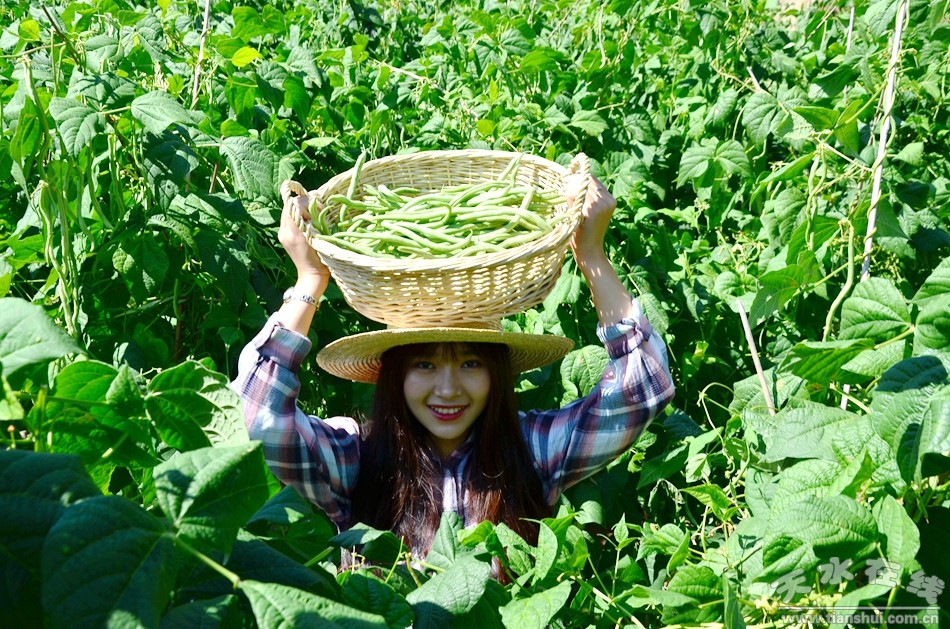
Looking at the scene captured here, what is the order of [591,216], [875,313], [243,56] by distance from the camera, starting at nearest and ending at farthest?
1. [875,313]
2. [591,216]
3. [243,56]

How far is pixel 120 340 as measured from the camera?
227 centimetres

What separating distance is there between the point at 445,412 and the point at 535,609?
1.00 metres

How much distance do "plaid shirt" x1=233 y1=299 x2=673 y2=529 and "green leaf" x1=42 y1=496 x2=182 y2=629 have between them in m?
1.20

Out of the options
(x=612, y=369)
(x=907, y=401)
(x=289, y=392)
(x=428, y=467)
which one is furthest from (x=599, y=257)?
(x=907, y=401)

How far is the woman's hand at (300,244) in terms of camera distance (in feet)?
6.48

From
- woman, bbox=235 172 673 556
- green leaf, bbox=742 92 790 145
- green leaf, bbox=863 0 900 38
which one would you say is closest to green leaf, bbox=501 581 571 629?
woman, bbox=235 172 673 556

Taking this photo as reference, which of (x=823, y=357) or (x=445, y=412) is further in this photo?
(x=445, y=412)

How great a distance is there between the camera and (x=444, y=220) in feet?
6.20

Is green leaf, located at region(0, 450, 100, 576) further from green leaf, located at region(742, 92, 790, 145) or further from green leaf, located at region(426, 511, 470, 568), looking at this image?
green leaf, located at region(742, 92, 790, 145)

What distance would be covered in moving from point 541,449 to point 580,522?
0.60 ft

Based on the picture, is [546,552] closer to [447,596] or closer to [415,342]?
[447,596]

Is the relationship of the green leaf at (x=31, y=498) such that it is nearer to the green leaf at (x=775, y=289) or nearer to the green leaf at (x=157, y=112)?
the green leaf at (x=157, y=112)

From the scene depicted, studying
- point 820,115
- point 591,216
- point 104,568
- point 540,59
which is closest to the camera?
point 104,568

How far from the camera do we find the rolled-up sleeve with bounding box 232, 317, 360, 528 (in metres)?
1.92
